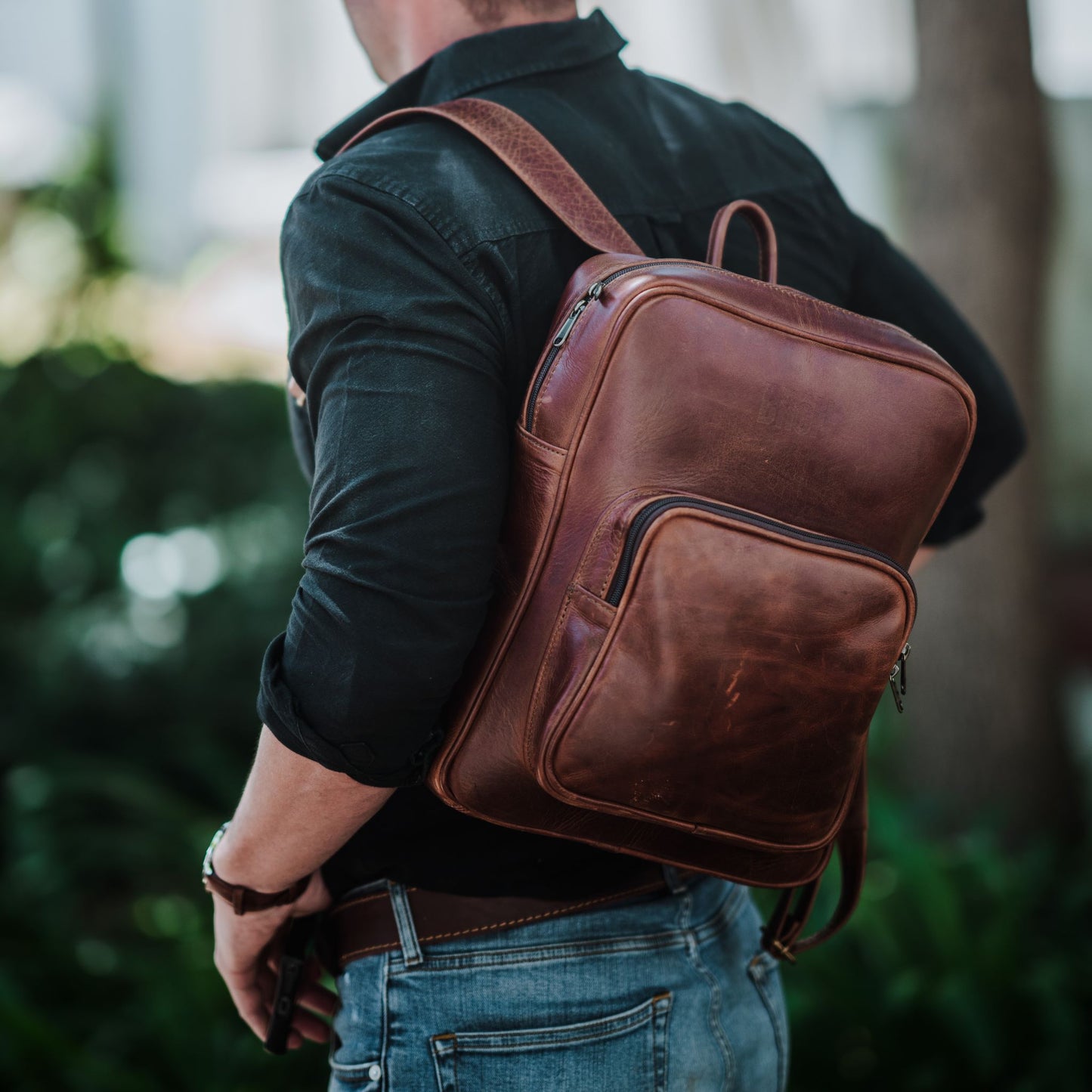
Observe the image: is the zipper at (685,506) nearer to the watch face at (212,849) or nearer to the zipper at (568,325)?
the zipper at (568,325)

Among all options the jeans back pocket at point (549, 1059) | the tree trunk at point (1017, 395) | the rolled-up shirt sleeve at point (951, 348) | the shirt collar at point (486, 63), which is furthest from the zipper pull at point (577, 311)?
the tree trunk at point (1017, 395)

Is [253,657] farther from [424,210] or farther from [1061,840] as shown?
[424,210]

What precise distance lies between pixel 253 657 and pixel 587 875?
2759 millimetres

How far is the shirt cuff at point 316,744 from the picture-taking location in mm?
998

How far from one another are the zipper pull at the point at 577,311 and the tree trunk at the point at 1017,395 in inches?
92.7

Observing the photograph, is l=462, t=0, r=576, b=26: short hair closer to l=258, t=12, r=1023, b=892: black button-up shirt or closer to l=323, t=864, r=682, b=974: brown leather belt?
l=258, t=12, r=1023, b=892: black button-up shirt

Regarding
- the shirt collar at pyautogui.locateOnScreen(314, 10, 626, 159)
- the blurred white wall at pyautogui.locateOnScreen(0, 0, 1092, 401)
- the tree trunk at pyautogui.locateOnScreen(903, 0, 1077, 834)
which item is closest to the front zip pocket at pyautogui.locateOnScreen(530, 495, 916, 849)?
the shirt collar at pyautogui.locateOnScreen(314, 10, 626, 159)

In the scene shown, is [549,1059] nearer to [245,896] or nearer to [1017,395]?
[245,896]

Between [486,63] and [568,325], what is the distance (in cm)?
35

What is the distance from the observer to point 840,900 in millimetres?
1286

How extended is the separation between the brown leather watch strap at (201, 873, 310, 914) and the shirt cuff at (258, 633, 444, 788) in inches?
8.6

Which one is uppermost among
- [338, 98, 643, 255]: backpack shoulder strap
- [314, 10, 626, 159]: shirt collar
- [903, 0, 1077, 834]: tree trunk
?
[314, 10, 626, 159]: shirt collar

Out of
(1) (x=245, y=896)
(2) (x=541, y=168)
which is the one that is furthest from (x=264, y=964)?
(2) (x=541, y=168)

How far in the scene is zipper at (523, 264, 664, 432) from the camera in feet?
3.16
